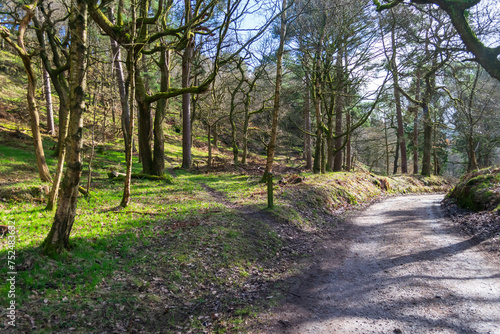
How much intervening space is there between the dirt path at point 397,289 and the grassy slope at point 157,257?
0.69 meters

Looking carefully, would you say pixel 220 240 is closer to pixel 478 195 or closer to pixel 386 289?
pixel 386 289

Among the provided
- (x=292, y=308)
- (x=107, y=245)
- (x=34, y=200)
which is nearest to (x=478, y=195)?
(x=292, y=308)

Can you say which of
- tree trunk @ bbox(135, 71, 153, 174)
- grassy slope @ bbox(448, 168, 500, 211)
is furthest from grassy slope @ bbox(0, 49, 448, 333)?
grassy slope @ bbox(448, 168, 500, 211)

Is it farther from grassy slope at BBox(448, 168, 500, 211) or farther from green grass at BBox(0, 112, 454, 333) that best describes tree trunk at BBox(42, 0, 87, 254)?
grassy slope at BBox(448, 168, 500, 211)

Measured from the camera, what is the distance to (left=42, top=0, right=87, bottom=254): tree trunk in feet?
14.8

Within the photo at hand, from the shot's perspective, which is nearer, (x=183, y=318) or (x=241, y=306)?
(x=183, y=318)

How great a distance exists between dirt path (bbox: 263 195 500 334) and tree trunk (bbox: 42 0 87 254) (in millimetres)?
3691

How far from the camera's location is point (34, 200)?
7094 mm

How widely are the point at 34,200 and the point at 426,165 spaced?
1068 inches

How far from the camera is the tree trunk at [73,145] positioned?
4512 mm

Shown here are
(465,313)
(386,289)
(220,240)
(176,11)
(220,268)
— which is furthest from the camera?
(176,11)

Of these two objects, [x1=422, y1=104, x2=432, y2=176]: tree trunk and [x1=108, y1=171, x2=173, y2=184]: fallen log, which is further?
[x1=422, y1=104, x2=432, y2=176]: tree trunk

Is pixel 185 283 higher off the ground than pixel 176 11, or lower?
lower

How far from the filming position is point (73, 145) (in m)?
4.54
